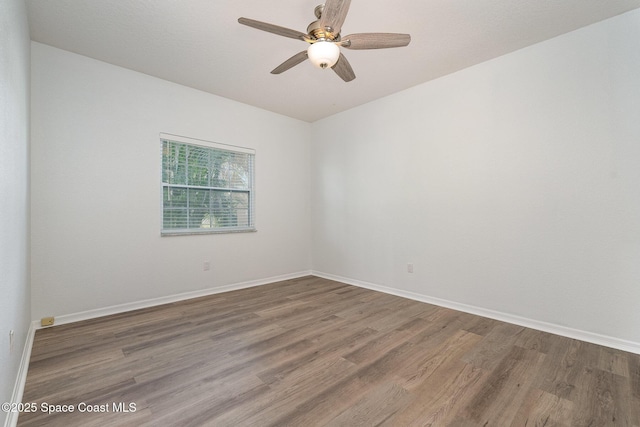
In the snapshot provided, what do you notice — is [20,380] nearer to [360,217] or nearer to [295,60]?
[295,60]

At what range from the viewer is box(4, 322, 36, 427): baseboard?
4.58ft

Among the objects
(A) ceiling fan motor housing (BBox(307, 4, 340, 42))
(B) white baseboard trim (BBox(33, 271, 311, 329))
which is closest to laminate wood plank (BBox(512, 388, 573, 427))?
(A) ceiling fan motor housing (BBox(307, 4, 340, 42))

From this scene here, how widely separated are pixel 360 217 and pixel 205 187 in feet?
7.51

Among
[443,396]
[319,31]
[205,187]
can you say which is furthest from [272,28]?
[443,396]

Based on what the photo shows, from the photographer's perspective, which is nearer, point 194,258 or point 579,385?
point 579,385

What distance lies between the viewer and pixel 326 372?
1.93 metres

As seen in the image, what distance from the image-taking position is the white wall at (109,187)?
8.87 feet

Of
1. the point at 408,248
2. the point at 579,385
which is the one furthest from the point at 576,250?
the point at 408,248

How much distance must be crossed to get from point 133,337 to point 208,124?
8.79 ft

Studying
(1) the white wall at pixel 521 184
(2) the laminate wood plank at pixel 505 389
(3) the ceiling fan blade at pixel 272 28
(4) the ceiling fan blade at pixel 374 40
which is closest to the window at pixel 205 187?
(1) the white wall at pixel 521 184

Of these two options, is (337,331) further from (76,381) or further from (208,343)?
(76,381)

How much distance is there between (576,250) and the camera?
8.12 ft

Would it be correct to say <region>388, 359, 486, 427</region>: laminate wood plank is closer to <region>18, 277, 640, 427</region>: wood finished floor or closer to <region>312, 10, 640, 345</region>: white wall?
<region>18, 277, 640, 427</region>: wood finished floor

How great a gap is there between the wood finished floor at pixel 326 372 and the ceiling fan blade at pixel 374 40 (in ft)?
7.63
